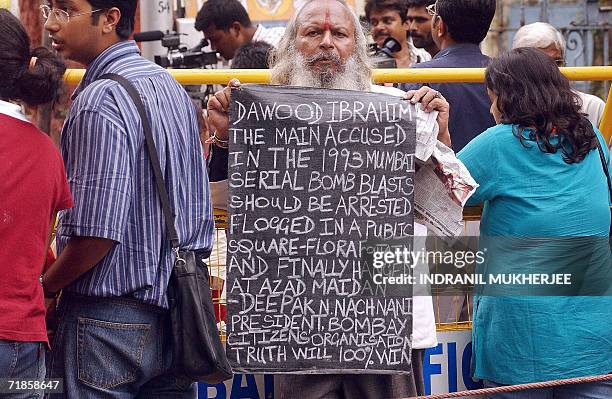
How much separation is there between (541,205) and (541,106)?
38cm

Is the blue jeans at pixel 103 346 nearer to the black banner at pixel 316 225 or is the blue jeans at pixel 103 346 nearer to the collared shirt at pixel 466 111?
the black banner at pixel 316 225

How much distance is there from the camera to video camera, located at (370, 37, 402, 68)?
6.55 meters

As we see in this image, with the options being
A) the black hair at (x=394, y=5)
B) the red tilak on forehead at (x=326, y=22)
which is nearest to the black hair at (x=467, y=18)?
the red tilak on forehead at (x=326, y=22)

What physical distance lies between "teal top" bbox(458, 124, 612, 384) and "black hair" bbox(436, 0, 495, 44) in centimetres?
138

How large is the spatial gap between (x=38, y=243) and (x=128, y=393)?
59 cm

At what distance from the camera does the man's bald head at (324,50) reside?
4.46 meters

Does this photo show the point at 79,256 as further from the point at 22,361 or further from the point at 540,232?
the point at 540,232

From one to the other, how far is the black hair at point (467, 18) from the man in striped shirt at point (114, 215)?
231 cm

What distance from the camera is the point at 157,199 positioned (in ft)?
12.2

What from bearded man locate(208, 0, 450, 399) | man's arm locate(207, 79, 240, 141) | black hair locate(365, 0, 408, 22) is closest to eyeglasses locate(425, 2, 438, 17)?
black hair locate(365, 0, 408, 22)

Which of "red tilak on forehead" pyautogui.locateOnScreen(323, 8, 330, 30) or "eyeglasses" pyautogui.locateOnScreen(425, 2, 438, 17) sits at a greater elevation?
"eyeglasses" pyautogui.locateOnScreen(425, 2, 438, 17)

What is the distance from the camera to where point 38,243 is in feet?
11.4

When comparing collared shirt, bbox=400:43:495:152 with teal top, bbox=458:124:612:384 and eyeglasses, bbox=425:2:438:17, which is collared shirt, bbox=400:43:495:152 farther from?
teal top, bbox=458:124:612:384

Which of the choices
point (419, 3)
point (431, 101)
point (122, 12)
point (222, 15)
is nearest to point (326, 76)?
point (431, 101)
